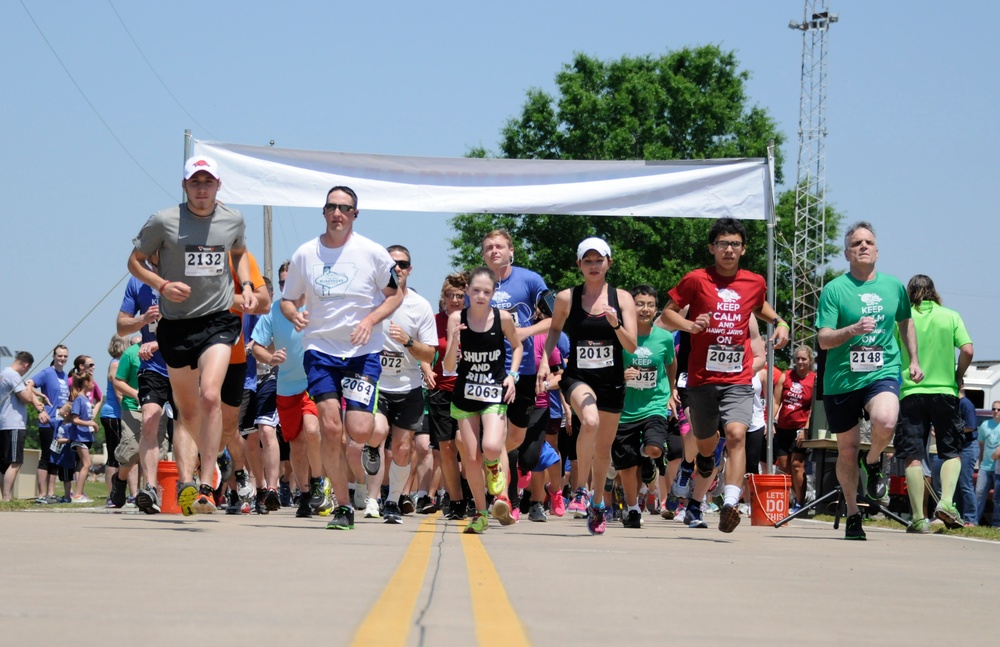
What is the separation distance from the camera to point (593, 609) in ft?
17.2

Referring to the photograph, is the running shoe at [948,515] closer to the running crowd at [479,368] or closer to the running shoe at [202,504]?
the running crowd at [479,368]

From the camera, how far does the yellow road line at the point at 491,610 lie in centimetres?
438

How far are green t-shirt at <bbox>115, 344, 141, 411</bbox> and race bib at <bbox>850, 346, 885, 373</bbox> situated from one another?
7.59 metres

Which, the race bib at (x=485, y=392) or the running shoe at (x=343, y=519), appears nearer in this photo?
the running shoe at (x=343, y=519)

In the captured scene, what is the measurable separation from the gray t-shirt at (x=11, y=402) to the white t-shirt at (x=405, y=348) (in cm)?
795

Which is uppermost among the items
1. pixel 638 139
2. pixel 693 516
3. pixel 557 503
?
pixel 638 139

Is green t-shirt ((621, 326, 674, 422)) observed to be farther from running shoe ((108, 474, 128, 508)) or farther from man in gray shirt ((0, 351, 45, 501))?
man in gray shirt ((0, 351, 45, 501))

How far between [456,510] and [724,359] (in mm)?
3167

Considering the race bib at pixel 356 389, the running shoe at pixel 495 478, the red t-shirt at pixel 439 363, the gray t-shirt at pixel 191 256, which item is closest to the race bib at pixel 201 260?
the gray t-shirt at pixel 191 256

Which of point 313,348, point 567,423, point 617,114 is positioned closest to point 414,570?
point 313,348

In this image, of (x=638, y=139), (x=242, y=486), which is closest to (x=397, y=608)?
(x=242, y=486)

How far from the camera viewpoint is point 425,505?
613 inches

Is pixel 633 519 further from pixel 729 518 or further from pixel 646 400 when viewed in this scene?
pixel 729 518

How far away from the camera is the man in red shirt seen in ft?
36.1
